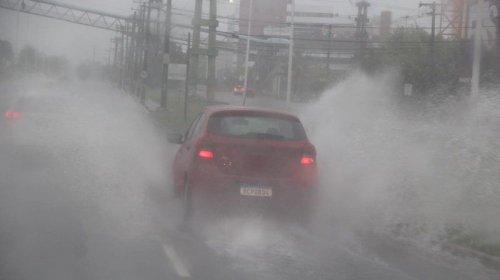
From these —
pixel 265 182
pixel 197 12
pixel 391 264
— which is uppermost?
pixel 197 12

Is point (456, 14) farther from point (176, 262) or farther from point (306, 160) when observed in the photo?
point (176, 262)

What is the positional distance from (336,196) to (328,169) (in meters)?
3.35

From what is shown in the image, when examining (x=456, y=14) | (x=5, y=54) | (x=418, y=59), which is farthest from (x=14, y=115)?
(x=5, y=54)

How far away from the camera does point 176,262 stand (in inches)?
302

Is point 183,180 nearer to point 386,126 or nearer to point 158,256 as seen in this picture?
point 158,256

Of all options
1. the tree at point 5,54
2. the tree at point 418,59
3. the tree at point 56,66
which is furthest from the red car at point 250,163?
the tree at point 56,66

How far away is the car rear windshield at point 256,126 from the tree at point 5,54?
42.2m

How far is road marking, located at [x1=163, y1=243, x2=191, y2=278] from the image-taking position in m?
7.19

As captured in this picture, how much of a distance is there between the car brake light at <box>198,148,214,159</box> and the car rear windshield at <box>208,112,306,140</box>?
29cm

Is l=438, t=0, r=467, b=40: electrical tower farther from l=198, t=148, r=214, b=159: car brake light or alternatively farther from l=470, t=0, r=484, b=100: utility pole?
l=198, t=148, r=214, b=159: car brake light

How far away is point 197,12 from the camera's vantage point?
143 feet

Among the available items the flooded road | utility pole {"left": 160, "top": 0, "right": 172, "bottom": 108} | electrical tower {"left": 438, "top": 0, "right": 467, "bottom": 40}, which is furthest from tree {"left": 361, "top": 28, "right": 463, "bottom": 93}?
the flooded road

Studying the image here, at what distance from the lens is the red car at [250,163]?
380 inches

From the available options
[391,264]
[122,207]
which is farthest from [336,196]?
[391,264]
